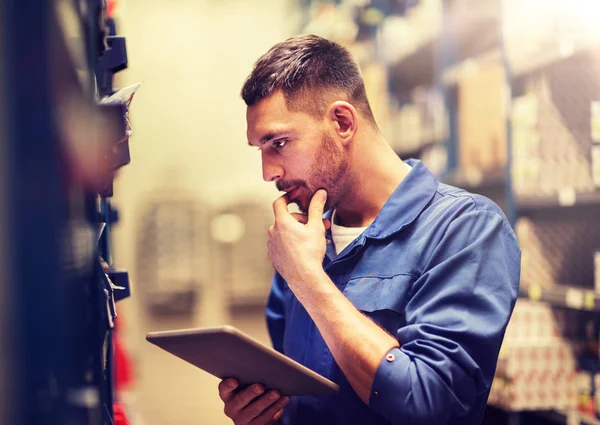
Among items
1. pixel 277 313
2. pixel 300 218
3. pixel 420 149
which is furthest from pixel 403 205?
pixel 420 149

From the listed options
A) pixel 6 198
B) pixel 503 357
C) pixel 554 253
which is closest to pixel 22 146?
pixel 6 198

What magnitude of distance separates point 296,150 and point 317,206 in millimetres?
157

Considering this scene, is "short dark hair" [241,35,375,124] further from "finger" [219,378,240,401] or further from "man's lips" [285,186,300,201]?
"finger" [219,378,240,401]

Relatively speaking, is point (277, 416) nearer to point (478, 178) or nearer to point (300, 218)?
point (300, 218)

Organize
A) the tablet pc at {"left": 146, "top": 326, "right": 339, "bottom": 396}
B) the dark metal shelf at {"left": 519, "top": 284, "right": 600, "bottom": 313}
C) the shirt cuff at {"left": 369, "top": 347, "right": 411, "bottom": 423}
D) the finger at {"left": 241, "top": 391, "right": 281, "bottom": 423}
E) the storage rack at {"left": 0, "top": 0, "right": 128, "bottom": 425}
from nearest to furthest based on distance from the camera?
the storage rack at {"left": 0, "top": 0, "right": 128, "bottom": 425} → the tablet pc at {"left": 146, "top": 326, "right": 339, "bottom": 396} → the shirt cuff at {"left": 369, "top": 347, "right": 411, "bottom": 423} → the finger at {"left": 241, "top": 391, "right": 281, "bottom": 423} → the dark metal shelf at {"left": 519, "top": 284, "right": 600, "bottom": 313}

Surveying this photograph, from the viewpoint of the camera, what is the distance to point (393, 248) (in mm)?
1646

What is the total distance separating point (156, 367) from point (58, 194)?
6.35 metres

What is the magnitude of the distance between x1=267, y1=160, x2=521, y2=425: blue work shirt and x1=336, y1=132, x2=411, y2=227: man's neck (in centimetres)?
7

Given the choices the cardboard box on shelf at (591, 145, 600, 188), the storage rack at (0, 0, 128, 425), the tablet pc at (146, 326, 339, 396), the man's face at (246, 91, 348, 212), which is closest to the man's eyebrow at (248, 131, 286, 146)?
the man's face at (246, 91, 348, 212)

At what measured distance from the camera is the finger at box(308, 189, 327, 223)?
1676 millimetres

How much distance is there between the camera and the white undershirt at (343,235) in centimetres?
180

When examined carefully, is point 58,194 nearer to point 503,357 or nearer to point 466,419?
point 466,419

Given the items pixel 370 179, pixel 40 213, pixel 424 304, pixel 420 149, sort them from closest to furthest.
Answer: pixel 40 213
pixel 424 304
pixel 370 179
pixel 420 149

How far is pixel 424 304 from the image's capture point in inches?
58.4
